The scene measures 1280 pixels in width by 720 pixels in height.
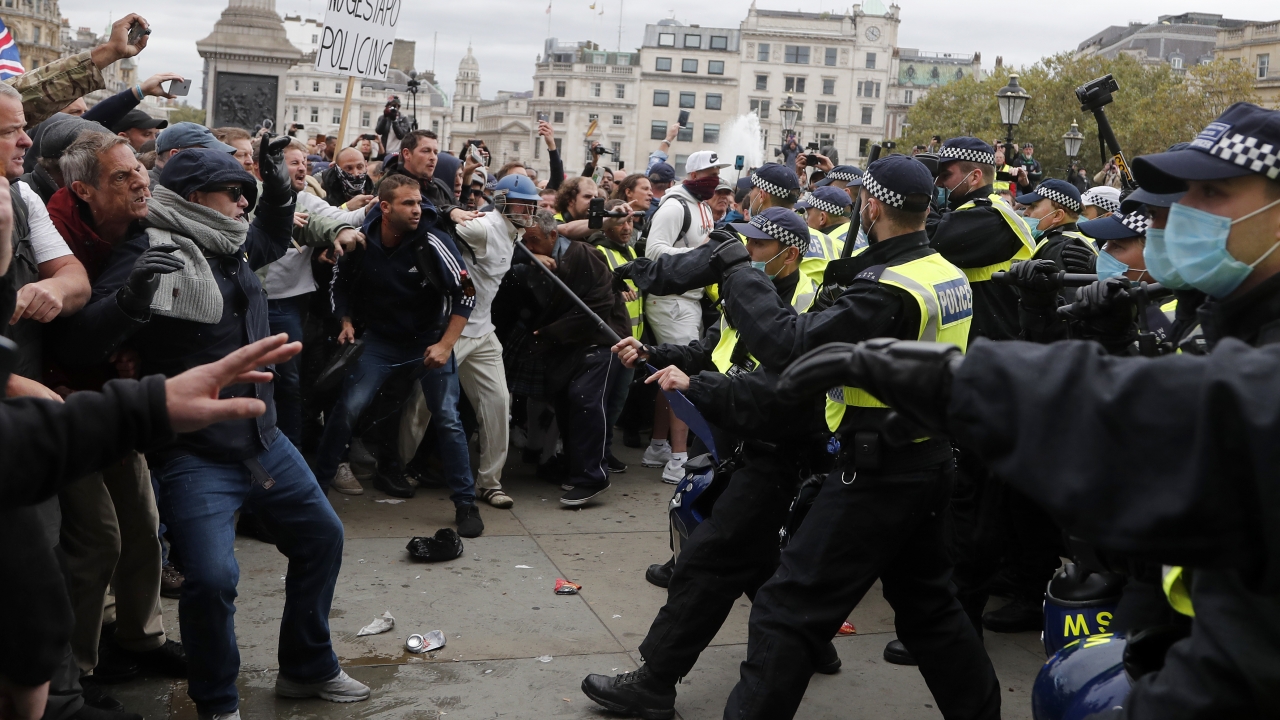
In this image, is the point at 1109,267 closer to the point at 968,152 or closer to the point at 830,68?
the point at 968,152

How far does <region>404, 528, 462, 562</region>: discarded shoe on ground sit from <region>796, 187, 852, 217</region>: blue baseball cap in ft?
9.38

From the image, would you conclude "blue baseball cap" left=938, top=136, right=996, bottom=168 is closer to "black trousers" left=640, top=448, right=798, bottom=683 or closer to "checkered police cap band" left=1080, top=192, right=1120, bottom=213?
"checkered police cap band" left=1080, top=192, right=1120, bottom=213

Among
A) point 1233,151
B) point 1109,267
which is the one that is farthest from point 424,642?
point 1233,151

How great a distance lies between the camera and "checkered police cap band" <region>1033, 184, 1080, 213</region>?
750cm

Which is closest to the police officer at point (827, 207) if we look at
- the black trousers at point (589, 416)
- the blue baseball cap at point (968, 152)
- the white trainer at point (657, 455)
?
the blue baseball cap at point (968, 152)

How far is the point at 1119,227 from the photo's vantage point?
440 centimetres

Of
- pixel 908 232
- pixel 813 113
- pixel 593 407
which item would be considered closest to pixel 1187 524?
pixel 908 232

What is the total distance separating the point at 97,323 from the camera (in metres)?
3.69

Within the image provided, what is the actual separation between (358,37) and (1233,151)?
7150 mm

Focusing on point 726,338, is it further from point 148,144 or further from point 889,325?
point 148,144

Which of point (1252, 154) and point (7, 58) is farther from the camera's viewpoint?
point (7, 58)

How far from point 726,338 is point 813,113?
4042 inches

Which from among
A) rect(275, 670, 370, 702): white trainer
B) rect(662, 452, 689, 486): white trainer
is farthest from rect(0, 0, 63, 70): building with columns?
rect(275, 670, 370, 702): white trainer

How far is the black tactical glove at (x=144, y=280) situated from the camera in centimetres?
354
